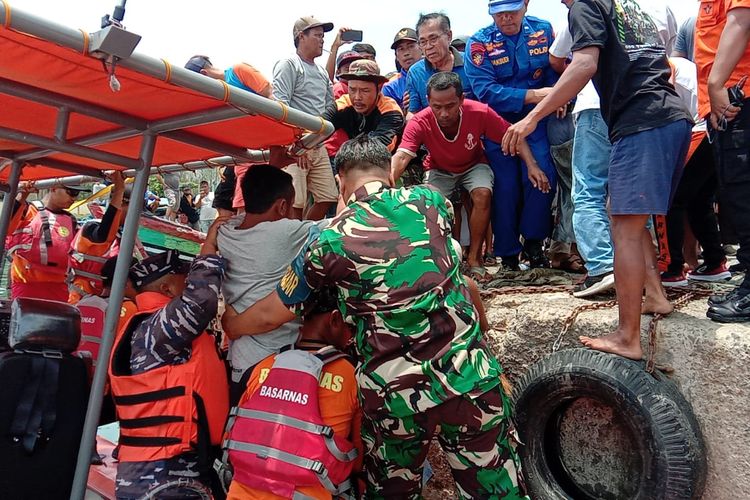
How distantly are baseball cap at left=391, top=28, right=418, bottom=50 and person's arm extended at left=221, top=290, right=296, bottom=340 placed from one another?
14.7 ft

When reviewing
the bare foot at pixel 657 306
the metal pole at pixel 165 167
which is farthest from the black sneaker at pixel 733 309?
the metal pole at pixel 165 167

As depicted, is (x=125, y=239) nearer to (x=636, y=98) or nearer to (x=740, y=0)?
(x=636, y=98)

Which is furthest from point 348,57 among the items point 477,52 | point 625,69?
point 625,69

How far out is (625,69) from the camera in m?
2.68

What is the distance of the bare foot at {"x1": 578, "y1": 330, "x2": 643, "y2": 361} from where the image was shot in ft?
8.32

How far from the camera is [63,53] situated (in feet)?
5.49

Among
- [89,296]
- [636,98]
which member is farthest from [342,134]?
[636,98]

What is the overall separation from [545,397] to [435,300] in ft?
3.70

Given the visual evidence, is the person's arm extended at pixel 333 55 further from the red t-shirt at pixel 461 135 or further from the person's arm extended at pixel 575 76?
the person's arm extended at pixel 575 76

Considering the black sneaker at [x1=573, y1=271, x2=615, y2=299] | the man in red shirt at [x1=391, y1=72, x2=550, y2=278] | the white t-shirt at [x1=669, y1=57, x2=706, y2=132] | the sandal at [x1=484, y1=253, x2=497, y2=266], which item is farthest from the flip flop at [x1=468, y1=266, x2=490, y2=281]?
the white t-shirt at [x1=669, y1=57, x2=706, y2=132]

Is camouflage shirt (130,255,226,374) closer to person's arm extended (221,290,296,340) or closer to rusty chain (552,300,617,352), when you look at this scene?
person's arm extended (221,290,296,340)

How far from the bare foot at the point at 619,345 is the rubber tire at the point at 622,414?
3 cm

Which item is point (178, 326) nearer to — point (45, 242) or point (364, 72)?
point (45, 242)

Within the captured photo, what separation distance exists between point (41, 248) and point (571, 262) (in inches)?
167
